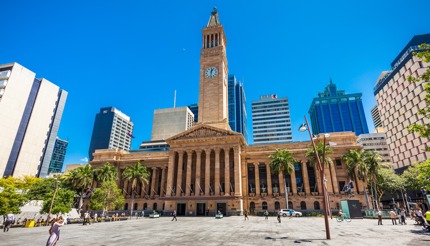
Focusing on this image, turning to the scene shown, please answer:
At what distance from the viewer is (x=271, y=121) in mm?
147750

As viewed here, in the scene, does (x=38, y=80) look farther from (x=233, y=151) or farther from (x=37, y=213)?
(x=233, y=151)

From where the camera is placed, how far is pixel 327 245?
47.7ft

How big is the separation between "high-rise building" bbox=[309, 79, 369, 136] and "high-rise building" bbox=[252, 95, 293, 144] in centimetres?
5029

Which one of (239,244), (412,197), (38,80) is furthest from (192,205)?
(38,80)

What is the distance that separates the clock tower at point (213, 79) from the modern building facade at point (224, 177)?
1.41ft

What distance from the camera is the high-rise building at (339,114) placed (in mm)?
175625

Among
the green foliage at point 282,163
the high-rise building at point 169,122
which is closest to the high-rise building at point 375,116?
the high-rise building at point 169,122

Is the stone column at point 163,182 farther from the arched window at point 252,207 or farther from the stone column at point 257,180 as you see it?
the stone column at point 257,180

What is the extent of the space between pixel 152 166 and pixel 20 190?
3961 cm

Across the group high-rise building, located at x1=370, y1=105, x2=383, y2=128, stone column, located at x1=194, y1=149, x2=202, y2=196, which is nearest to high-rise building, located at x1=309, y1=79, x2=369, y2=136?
high-rise building, located at x1=370, y1=105, x2=383, y2=128

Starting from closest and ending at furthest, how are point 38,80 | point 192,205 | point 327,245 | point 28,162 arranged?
1. point 327,245
2. point 192,205
3. point 28,162
4. point 38,80

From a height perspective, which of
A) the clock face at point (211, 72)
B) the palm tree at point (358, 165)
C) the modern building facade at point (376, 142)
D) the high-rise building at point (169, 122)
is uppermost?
the high-rise building at point (169, 122)

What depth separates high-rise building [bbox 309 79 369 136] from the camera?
17562cm

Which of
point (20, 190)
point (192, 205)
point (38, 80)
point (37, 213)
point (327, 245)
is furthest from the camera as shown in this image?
point (38, 80)
